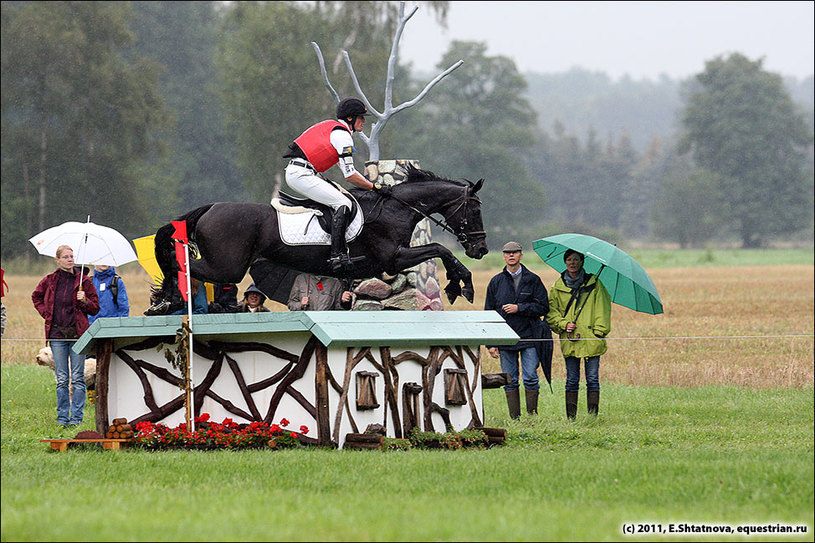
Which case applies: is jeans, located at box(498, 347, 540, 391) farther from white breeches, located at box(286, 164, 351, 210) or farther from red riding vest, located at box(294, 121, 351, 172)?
red riding vest, located at box(294, 121, 351, 172)

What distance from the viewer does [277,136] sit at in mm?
46094

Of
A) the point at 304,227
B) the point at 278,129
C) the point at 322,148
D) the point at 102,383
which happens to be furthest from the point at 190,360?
the point at 278,129

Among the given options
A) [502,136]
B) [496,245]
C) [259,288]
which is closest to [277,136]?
[496,245]

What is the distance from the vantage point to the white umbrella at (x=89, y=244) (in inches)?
515

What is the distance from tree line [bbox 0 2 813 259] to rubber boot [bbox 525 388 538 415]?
2873cm

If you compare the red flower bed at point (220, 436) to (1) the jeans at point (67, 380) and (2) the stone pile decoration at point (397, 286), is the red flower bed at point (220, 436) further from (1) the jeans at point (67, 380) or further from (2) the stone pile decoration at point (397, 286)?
(2) the stone pile decoration at point (397, 286)

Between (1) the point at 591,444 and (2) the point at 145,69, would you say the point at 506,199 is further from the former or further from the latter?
(1) the point at 591,444

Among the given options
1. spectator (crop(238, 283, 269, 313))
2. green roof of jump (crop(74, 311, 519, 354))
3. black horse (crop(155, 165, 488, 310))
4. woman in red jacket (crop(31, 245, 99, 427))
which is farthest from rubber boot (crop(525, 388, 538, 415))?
woman in red jacket (crop(31, 245, 99, 427))

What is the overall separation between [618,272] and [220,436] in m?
4.65

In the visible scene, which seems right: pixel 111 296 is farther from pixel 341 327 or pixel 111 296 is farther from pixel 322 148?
pixel 341 327

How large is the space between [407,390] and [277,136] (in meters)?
36.5

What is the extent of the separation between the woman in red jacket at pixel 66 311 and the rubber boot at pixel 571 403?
5339 millimetres

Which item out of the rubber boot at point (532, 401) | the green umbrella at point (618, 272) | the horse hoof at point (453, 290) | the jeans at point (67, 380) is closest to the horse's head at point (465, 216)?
the horse hoof at point (453, 290)

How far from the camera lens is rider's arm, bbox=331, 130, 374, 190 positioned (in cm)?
1012
